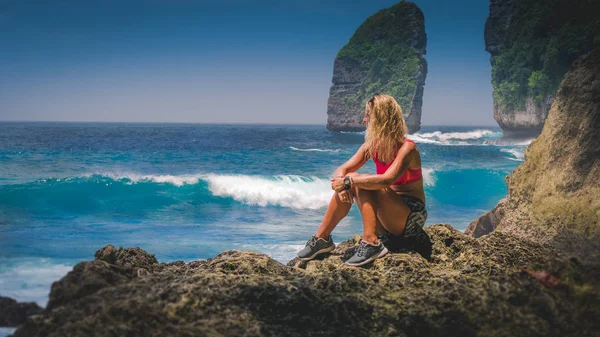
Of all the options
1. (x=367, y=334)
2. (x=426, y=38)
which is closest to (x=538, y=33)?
(x=426, y=38)

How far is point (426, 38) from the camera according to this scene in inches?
2003

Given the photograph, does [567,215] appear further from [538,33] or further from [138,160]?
[538,33]

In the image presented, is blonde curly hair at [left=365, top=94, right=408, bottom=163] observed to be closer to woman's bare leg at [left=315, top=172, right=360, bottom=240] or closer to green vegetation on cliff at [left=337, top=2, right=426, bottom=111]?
woman's bare leg at [left=315, top=172, right=360, bottom=240]

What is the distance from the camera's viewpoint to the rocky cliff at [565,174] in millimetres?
3588

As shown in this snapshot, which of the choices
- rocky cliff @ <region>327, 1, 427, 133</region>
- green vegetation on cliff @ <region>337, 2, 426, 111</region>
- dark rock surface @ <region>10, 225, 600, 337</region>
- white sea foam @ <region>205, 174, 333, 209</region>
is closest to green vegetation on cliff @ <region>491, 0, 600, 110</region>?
rocky cliff @ <region>327, 1, 427, 133</region>

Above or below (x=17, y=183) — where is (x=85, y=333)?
above

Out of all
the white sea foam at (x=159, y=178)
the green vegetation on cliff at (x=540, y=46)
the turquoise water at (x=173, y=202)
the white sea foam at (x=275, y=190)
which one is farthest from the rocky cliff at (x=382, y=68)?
the white sea foam at (x=159, y=178)

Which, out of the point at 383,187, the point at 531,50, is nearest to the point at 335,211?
the point at 383,187

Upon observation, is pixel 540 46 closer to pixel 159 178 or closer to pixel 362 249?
pixel 159 178

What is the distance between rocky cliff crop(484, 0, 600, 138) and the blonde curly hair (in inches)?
1149

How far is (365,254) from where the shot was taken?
9.21 feet

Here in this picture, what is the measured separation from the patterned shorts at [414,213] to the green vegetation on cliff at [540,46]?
2911 cm

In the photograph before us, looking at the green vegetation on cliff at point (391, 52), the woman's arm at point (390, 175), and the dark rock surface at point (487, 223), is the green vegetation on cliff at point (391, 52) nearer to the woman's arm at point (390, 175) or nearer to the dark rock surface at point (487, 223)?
the dark rock surface at point (487, 223)

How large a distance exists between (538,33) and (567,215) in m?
35.3
